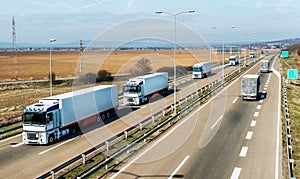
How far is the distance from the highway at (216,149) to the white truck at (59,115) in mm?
6884

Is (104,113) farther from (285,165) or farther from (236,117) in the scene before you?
(285,165)

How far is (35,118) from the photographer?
923 inches

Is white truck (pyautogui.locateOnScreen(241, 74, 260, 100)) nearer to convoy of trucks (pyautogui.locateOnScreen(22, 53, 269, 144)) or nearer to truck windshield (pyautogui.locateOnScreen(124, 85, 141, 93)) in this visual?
convoy of trucks (pyautogui.locateOnScreen(22, 53, 269, 144))

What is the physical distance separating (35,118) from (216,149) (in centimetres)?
1213

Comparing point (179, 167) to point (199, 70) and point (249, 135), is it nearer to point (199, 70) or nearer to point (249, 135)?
point (249, 135)

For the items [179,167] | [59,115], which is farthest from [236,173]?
[59,115]

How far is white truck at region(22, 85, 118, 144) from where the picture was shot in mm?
23438

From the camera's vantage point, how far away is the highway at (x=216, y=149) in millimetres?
17328

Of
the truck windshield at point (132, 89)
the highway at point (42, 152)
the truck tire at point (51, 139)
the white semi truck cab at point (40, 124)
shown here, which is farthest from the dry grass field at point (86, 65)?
the truck tire at point (51, 139)

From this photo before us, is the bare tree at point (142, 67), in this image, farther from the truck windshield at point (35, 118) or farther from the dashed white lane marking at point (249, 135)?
the truck windshield at point (35, 118)

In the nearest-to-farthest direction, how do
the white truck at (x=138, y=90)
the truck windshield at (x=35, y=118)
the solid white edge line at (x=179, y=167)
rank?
the solid white edge line at (x=179, y=167) < the truck windshield at (x=35, y=118) < the white truck at (x=138, y=90)

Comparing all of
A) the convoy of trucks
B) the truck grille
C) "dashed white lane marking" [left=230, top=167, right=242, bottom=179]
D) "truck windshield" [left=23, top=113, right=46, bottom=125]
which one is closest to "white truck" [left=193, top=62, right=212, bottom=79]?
the convoy of trucks

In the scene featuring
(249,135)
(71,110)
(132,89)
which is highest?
(132,89)

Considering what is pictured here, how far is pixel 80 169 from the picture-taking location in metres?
17.9
